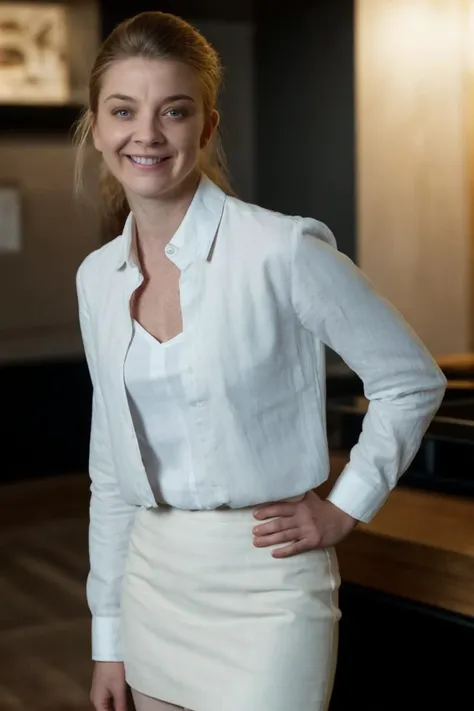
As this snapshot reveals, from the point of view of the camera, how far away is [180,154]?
126 cm

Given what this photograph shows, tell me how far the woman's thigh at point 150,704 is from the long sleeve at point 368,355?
33cm

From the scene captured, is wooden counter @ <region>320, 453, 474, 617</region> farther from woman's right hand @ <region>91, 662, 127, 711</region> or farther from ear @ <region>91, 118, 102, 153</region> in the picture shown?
ear @ <region>91, 118, 102, 153</region>

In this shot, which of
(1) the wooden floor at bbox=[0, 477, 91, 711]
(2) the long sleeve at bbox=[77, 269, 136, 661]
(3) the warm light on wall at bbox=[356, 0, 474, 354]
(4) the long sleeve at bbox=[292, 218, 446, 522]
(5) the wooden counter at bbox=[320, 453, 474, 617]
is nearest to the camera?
(4) the long sleeve at bbox=[292, 218, 446, 522]

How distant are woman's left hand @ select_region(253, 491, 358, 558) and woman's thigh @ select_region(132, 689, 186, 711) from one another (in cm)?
27

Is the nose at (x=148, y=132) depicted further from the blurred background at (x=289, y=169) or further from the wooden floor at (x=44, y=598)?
the blurred background at (x=289, y=169)

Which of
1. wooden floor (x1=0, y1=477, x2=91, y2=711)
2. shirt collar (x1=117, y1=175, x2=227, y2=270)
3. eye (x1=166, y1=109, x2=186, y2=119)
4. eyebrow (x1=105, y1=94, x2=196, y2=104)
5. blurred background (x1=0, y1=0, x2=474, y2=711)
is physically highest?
eyebrow (x1=105, y1=94, x2=196, y2=104)

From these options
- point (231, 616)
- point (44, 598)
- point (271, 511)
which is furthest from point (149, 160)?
point (44, 598)

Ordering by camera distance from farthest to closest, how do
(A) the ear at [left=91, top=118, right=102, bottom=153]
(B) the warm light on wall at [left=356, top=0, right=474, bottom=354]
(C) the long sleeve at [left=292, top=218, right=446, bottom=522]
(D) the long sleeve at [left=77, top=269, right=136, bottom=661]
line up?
(B) the warm light on wall at [left=356, top=0, right=474, bottom=354] < (D) the long sleeve at [left=77, top=269, right=136, bottom=661] < (A) the ear at [left=91, top=118, right=102, bottom=153] < (C) the long sleeve at [left=292, top=218, right=446, bottom=522]

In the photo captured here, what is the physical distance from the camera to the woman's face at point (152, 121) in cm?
125

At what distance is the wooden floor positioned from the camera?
122 inches

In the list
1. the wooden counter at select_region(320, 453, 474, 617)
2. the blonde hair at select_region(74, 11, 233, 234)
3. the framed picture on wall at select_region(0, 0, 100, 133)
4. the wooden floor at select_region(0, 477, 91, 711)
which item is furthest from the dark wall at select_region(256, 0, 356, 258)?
the blonde hair at select_region(74, 11, 233, 234)

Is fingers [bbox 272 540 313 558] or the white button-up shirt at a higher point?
the white button-up shirt

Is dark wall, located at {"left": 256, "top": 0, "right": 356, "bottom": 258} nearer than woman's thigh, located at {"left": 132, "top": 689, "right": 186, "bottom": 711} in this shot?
No

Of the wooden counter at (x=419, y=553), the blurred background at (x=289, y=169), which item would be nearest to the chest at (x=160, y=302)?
the wooden counter at (x=419, y=553)
